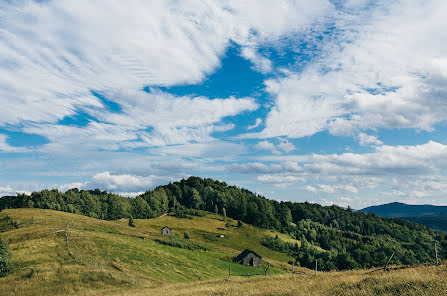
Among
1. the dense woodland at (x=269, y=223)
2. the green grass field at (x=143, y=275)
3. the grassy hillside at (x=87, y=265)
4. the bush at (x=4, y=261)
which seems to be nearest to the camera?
the green grass field at (x=143, y=275)

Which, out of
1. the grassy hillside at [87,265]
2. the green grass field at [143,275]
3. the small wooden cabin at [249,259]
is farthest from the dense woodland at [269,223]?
the green grass field at [143,275]

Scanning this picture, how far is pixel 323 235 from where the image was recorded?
18062cm

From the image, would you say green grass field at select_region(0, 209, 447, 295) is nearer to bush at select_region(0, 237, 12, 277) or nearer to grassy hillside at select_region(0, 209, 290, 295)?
grassy hillside at select_region(0, 209, 290, 295)

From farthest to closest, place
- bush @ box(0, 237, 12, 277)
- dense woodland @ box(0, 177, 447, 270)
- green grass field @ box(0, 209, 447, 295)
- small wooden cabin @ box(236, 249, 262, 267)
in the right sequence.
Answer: dense woodland @ box(0, 177, 447, 270) → small wooden cabin @ box(236, 249, 262, 267) → bush @ box(0, 237, 12, 277) → green grass field @ box(0, 209, 447, 295)

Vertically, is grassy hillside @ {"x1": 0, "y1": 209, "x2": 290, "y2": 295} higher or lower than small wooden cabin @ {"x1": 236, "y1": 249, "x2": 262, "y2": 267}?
higher

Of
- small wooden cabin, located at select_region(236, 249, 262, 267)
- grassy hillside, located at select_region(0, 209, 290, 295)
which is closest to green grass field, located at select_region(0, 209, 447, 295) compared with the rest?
grassy hillside, located at select_region(0, 209, 290, 295)

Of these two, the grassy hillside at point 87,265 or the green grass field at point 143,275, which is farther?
the grassy hillside at point 87,265

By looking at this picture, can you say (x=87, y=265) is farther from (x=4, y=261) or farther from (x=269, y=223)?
(x=269, y=223)

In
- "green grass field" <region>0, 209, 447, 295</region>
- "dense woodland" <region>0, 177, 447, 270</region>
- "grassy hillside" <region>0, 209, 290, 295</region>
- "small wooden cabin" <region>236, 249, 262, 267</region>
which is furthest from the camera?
"dense woodland" <region>0, 177, 447, 270</region>

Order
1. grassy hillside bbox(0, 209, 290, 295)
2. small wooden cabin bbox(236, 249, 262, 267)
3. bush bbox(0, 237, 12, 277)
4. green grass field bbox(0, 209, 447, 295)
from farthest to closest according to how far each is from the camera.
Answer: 1. small wooden cabin bbox(236, 249, 262, 267)
2. bush bbox(0, 237, 12, 277)
3. grassy hillside bbox(0, 209, 290, 295)
4. green grass field bbox(0, 209, 447, 295)

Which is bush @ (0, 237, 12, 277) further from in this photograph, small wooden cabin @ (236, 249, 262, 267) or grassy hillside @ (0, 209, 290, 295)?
small wooden cabin @ (236, 249, 262, 267)

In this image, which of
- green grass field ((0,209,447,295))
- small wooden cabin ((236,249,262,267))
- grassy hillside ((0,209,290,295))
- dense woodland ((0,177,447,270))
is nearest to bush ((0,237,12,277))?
grassy hillside ((0,209,290,295))

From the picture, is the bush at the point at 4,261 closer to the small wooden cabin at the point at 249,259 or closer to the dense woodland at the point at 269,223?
the small wooden cabin at the point at 249,259

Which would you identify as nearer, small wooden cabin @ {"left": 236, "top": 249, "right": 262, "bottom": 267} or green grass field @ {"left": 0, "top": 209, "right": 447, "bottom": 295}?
green grass field @ {"left": 0, "top": 209, "right": 447, "bottom": 295}
